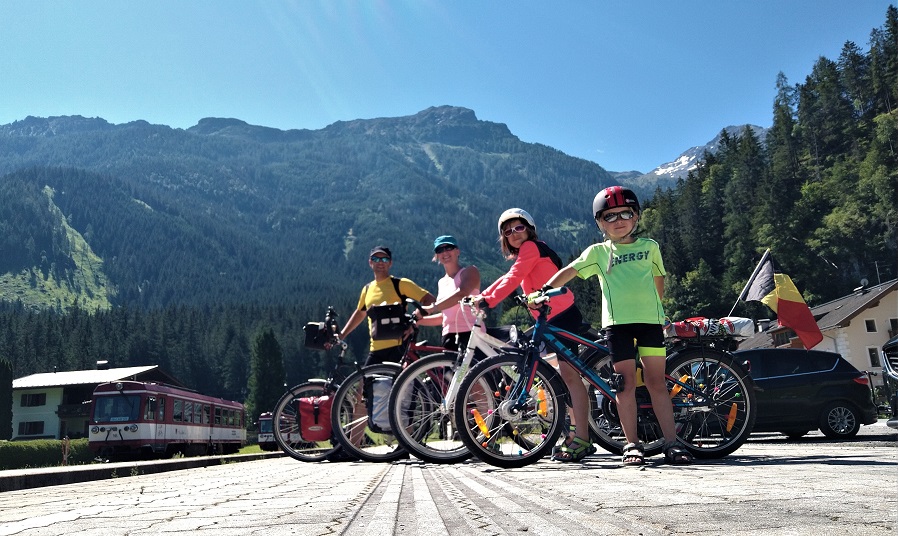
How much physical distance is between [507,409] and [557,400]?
37 centimetres

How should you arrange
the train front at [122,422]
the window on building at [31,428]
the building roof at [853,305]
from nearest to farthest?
1. the train front at [122,422]
2. the building roof at [853,305]
3. the window on building at [31,428]

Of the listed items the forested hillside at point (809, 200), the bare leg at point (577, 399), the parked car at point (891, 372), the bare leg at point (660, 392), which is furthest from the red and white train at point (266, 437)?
the forested hillside at point (809, 200)

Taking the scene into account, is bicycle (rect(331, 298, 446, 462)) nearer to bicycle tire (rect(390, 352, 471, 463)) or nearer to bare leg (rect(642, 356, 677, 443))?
bicycle tire (rect(390, 352, 471, 463))

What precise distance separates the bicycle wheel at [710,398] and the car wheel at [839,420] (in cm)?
665

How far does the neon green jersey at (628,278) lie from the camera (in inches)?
196

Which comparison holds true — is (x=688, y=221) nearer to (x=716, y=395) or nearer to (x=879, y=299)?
(x=879, y=299)

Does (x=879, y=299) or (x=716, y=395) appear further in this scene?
(x=879, y=299)

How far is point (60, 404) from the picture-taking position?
62.7 m

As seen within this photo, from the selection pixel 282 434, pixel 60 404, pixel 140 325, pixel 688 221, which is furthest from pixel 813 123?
pixel 140 325

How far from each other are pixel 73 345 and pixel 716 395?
127 metres

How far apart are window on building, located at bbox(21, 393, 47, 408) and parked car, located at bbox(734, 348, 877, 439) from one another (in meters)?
66.7

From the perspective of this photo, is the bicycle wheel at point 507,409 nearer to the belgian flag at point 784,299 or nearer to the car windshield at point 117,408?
the belgian flag at point 784,299

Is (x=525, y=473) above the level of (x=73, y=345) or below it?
below

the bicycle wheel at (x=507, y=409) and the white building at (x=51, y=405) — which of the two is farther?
the white building at (x=51, y=405)
